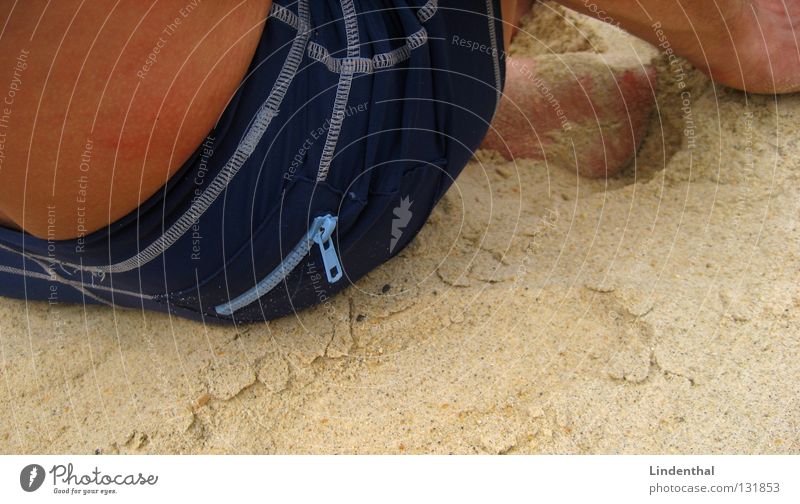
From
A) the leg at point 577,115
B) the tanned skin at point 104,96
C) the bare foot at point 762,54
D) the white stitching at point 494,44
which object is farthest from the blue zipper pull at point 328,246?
the bare foot at point 762,54

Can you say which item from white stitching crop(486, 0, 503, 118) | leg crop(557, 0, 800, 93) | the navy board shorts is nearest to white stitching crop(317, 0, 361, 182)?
the navy board shorts

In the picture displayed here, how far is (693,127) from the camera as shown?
0.91 m

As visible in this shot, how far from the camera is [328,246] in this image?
65 cm

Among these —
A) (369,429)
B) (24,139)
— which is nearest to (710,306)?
(369,429)

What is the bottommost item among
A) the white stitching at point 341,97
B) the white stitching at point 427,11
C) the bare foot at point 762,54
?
the bare foot at point 762,54

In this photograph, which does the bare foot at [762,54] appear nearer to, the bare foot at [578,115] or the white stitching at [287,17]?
the bare foot at [578,115]

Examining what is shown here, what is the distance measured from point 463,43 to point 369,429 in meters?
0.40

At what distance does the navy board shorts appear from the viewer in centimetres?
60

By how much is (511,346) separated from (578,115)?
447mm
